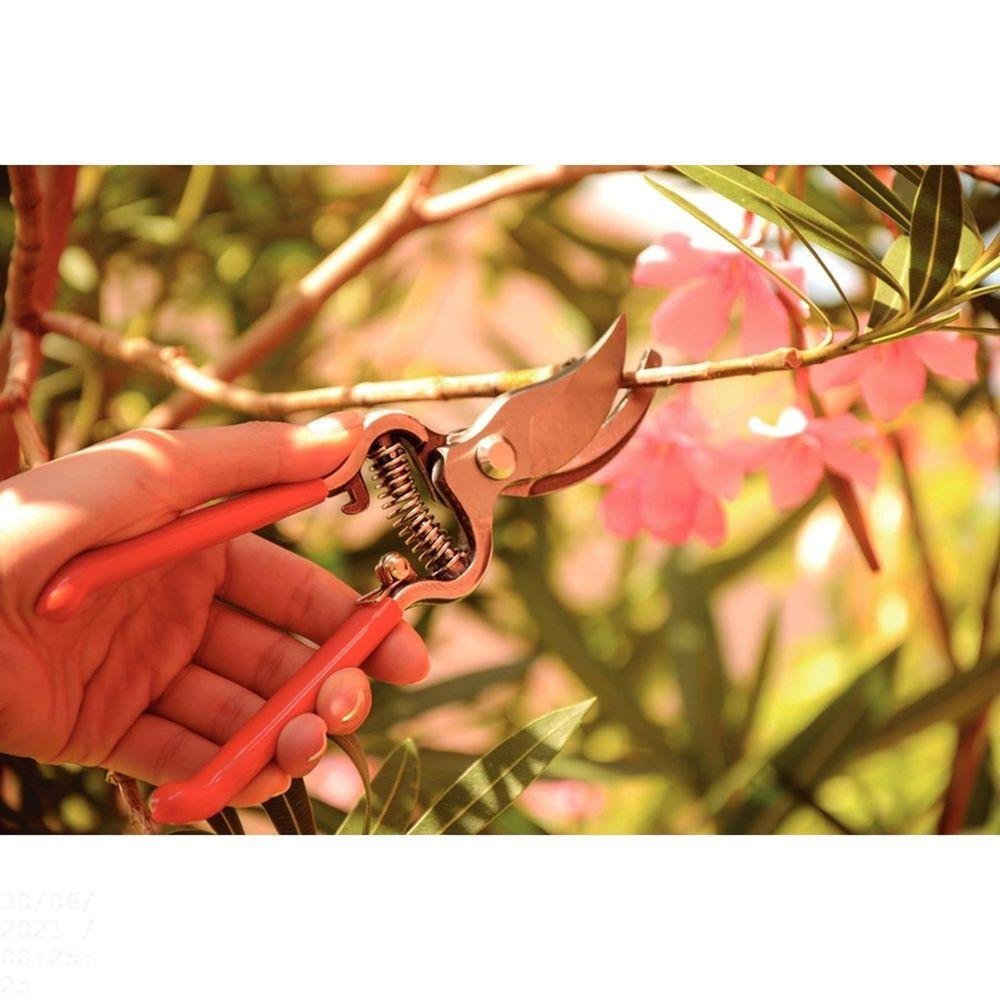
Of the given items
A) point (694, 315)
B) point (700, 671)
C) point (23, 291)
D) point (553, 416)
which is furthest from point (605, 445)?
point (23, 291)

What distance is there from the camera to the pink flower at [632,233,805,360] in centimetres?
92

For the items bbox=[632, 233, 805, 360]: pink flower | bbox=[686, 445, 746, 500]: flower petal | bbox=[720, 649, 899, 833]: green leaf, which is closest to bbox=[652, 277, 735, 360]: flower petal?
bbox=[632, 233, 805, 360]: pink flower

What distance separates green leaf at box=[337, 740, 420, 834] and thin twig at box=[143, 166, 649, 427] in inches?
12.3

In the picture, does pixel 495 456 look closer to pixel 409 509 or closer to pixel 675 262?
pixel 409 509

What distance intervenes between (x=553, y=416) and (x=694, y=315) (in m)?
0.19

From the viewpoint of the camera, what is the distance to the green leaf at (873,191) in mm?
818

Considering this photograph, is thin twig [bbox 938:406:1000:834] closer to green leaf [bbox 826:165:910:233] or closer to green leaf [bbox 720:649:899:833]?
green leaf [bbox 720:649:899:833]

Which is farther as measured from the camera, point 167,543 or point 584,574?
point 584,574

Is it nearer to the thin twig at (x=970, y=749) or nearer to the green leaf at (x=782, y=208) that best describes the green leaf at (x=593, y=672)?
the thin twig at (x=970, y=749)

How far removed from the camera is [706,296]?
938 millimetres

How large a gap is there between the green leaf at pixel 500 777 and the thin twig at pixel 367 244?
0.33m
